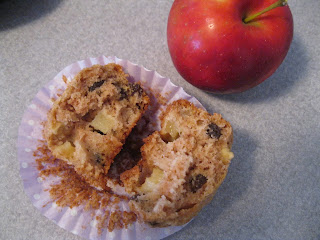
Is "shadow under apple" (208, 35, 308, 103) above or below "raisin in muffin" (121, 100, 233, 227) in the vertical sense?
below

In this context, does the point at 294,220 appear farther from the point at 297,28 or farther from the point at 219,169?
the point at 297,28

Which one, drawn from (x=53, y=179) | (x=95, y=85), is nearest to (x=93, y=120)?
(x=95, y=85)

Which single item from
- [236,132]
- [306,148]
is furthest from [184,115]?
[306,148]

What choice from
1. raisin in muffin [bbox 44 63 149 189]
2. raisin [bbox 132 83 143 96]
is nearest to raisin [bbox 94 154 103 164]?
raisin in muffin [bbox 44 63 149 189]

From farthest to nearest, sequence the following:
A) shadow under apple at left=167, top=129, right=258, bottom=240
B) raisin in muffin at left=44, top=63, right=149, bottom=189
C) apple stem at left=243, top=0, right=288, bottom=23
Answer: shadow under apple at left=167, top=129, right=258, bottom=240
raisin in muffin at left=44, top=63, right=149, bottom=189
apple stem at left=243, top=0, right=288, bottom=23

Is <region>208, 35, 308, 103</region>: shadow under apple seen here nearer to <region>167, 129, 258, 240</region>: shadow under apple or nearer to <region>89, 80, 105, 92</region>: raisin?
<region>167, 129, 258, 240</region>: shadow under apple

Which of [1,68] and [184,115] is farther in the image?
[1,68]

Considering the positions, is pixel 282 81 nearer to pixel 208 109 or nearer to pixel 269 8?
pixel 208 109

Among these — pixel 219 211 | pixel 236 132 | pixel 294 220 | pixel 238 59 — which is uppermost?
pixel 238 59
